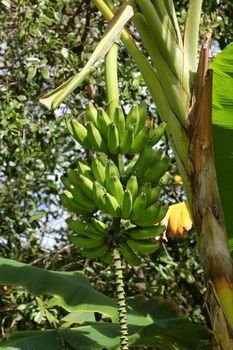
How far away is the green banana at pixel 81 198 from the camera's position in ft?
4.58

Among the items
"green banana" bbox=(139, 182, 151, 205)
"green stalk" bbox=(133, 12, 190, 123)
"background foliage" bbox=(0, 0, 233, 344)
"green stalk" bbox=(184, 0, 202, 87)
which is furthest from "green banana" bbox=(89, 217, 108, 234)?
"background foliage" bbox=(0, 0, 233, 344)

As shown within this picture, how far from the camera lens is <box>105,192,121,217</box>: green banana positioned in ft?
4.29

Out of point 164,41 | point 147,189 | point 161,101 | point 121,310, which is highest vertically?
point 164,41

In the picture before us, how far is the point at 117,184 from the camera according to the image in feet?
4.37

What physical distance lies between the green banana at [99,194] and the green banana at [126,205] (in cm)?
4

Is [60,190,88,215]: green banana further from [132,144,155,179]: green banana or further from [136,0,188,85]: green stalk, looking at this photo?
[136,0,188,85]: green stalk

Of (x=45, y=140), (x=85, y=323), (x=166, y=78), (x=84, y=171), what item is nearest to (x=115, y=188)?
(x=84, y=171)

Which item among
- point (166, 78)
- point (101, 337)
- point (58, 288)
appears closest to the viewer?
point (166, 78)

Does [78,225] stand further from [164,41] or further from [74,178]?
[164,41]

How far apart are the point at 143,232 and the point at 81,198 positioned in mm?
139

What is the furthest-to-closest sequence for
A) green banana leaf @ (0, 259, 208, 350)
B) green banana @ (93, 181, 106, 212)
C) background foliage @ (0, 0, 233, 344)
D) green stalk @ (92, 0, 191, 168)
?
background foliage @ (0, 0, 233, 344) → green banana leaf @ (0, 259, 208, 350) → green stalk @ (92, 0, 191, 168) → green banana @ (93, 181, 106, 212)

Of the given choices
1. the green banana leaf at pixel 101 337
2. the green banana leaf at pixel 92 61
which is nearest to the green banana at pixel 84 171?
the green banana leaf at pixel 92 61

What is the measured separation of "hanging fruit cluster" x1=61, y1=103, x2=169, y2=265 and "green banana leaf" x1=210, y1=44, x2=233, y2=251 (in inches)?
7.2

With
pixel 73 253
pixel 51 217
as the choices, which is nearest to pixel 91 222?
pixel 73 253
